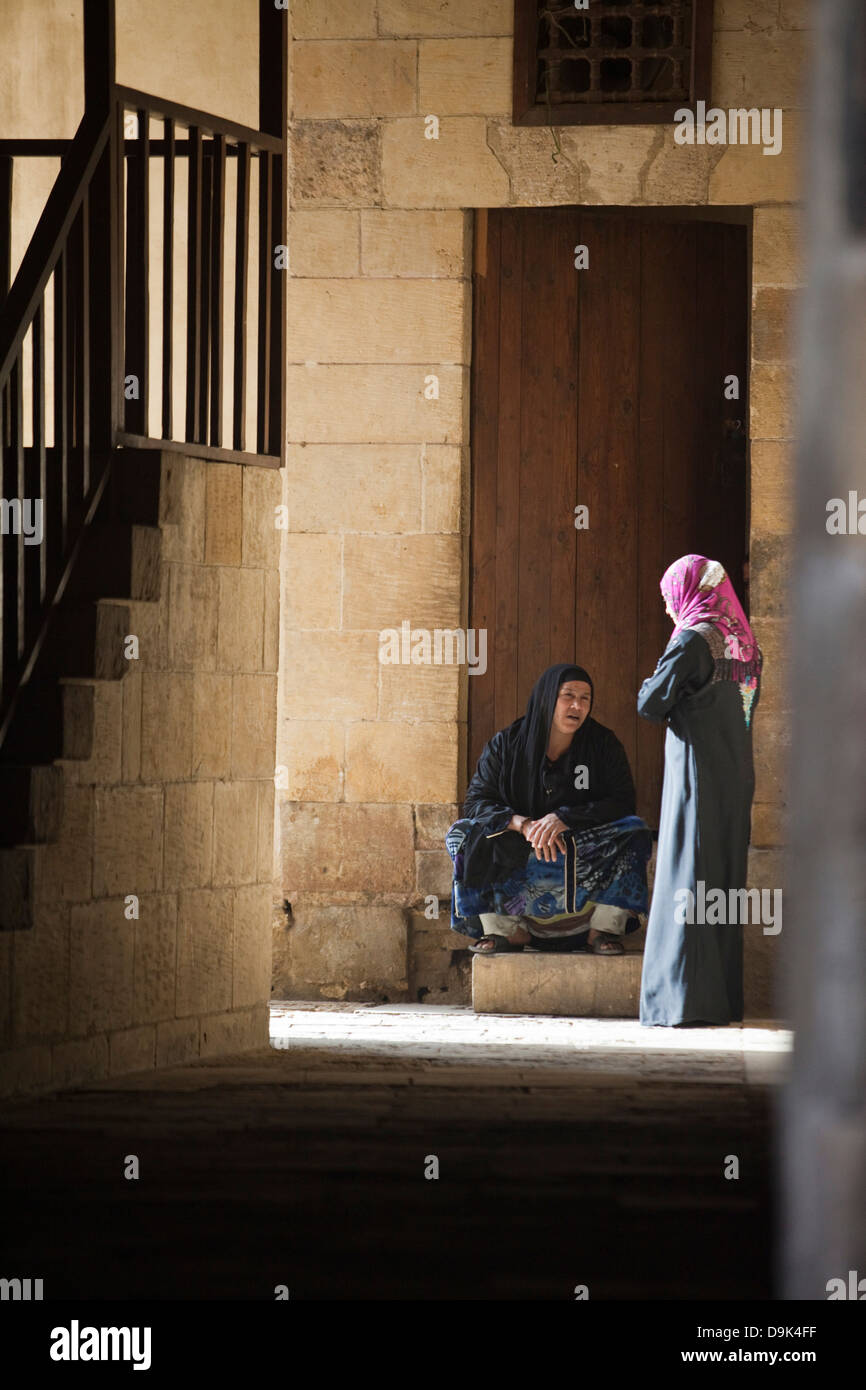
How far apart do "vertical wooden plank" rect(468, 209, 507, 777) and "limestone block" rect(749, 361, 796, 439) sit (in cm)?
112

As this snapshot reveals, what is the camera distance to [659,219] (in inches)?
296

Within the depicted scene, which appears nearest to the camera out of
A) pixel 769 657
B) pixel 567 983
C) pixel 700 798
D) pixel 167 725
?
pixel 167 725

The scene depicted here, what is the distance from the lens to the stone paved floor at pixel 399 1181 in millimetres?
2648

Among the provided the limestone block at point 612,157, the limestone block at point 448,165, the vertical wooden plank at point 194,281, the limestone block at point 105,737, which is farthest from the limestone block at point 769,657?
→ the limestone block at point 105,737

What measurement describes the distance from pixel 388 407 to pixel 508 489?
2.10ft

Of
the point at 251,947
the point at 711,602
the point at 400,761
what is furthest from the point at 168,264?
the point at 400,761

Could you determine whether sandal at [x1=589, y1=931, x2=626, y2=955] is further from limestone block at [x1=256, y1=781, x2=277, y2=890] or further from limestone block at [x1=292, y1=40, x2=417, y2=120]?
limestone block at [x1=292, y1=40, x2=417, y2=120]

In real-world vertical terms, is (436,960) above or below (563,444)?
below

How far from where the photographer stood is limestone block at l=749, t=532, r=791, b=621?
23.8ft

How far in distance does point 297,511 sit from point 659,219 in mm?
2034

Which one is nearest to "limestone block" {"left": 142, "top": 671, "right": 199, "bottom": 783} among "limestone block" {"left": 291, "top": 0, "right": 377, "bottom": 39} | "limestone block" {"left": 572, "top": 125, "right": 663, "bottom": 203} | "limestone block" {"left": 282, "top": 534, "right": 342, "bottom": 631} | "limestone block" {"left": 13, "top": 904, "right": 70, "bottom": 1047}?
"limestone block" {"left": 13, "top": 904, "right": 70, "bottom": 1047}

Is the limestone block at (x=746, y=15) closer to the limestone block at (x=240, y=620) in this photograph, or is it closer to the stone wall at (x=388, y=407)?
the stone wall at (x=388, y=407)

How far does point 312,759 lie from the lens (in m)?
7.51

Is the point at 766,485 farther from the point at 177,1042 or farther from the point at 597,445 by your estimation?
the point at 177,1042
